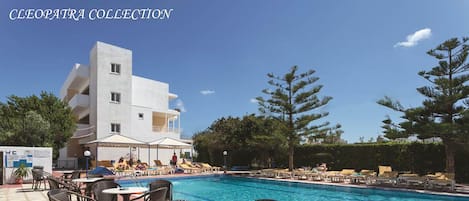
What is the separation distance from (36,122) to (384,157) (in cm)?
1838

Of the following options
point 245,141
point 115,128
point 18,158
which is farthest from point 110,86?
point 18,158

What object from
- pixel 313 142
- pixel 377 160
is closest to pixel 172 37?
pixel 313 142

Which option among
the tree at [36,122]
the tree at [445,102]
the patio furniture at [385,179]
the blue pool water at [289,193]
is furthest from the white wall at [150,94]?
the tree at [445,102]

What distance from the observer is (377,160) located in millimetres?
17703

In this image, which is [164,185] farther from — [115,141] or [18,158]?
[115,141]

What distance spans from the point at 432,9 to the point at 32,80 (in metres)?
24.6

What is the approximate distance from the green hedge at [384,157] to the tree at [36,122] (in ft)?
47.4

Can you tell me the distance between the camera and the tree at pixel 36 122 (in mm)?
18953

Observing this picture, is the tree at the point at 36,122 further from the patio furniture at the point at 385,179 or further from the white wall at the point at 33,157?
the patio furniture at the point at 385,179

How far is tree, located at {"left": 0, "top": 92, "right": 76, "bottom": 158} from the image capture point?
746 inches

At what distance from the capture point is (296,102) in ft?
65.7

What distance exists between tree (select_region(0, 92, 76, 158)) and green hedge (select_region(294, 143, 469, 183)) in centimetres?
1444

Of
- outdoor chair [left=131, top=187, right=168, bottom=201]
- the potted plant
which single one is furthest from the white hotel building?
outdoor chair [left=131, top=187, right=168, bottom=201]

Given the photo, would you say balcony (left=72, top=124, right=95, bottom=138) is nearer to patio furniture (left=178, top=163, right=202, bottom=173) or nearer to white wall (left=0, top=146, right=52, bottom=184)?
patio furniture (left=178, top=163, right=202, bottom=173)
